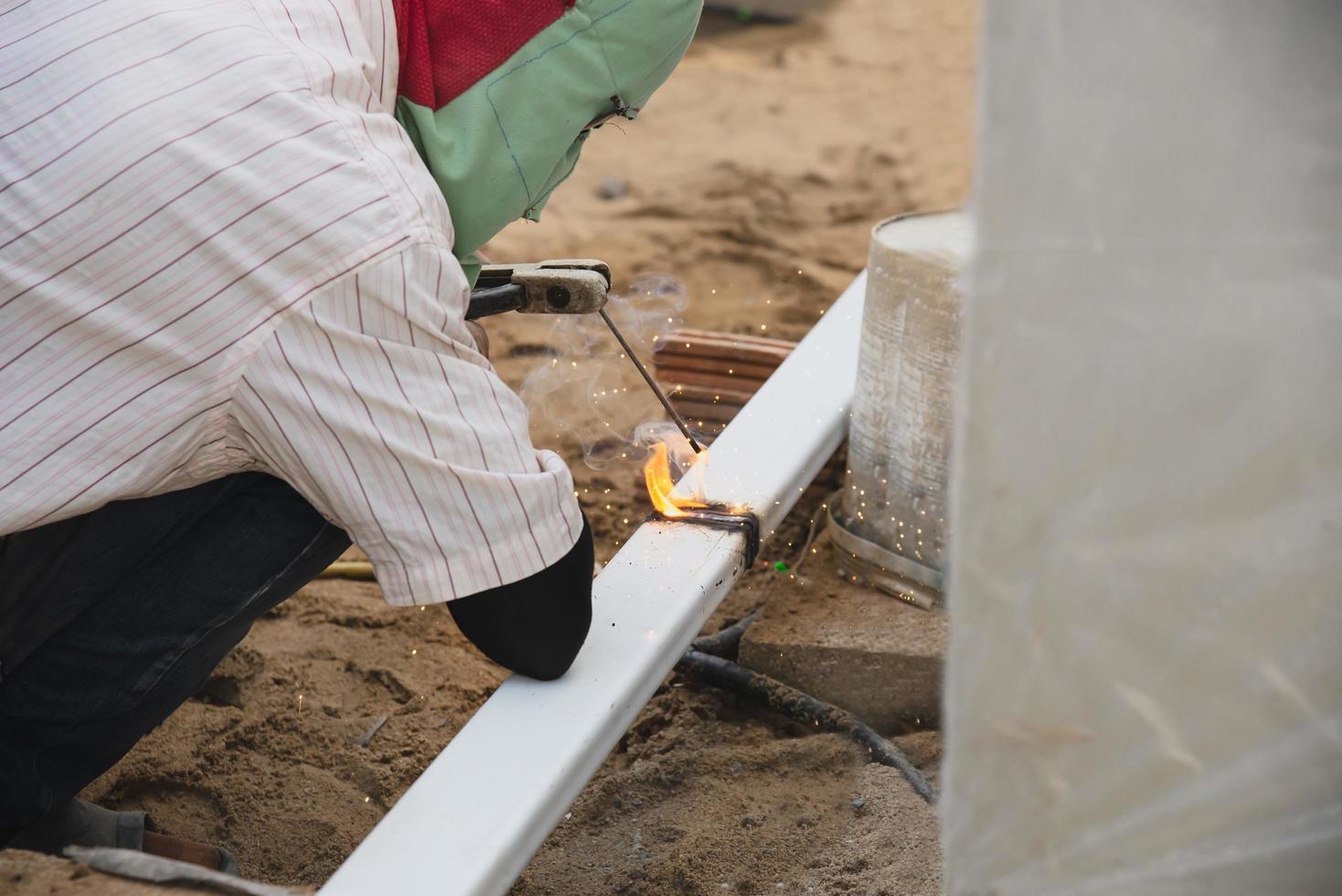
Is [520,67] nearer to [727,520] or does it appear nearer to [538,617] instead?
[538,617]

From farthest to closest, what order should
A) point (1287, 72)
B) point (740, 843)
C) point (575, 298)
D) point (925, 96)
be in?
point (925, 96) < point (575, 298) < point (740, 843) < point (1287, 72)

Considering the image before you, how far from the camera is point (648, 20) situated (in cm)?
157

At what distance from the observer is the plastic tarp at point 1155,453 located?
0.78m

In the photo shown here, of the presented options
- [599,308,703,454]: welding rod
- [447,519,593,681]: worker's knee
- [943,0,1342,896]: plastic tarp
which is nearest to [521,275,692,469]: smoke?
[599,308,703,454]: welding rod

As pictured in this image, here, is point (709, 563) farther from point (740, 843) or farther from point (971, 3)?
point (971, 3)

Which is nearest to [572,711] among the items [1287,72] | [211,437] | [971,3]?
[211,437]

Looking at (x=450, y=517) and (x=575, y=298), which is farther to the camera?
(x=575, y=298)

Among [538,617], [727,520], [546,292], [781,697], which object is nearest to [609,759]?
[781,697]

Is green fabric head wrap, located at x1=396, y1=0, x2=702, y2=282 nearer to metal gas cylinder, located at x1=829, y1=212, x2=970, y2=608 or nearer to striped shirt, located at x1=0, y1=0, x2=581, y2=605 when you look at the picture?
striped shirt, located at x1=0, y1=0, x2=581, y2=605

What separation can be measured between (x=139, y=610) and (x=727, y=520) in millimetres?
880

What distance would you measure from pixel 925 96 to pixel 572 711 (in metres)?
4.72

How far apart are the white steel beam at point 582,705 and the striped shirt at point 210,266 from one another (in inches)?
12.5

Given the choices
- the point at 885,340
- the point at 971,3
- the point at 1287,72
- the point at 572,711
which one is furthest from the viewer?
the point at 971,3

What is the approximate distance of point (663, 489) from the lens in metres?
2.17
